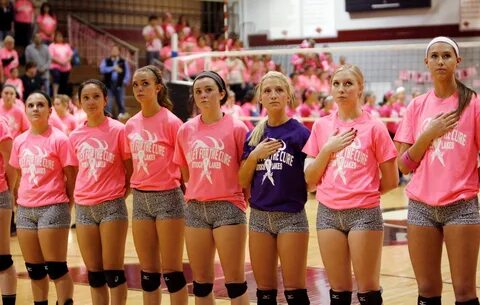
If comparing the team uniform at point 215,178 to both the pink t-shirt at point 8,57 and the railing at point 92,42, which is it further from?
the railing at point 92,42

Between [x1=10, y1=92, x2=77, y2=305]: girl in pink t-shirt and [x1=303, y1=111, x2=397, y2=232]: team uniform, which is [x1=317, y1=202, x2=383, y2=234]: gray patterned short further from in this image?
[x1=10, y1=92, x2=77, y2=305]: girl in pink t-shirt

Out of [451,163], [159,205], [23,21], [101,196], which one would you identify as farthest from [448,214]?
[23,21]

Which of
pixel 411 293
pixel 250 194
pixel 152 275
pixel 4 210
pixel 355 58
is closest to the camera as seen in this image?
pixel 250 194

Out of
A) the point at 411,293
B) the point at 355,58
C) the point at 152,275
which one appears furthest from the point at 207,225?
the point at 355,58

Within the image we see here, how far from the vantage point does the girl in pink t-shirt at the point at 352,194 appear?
4.92m

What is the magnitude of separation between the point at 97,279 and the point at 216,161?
4.26 feet

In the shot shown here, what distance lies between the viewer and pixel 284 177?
5.22 m

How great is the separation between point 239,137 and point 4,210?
198 centimetres

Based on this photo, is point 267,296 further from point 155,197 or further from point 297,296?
point 155,197

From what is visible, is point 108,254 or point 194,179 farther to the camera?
point 108,254

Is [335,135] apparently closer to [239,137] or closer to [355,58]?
[239,137]

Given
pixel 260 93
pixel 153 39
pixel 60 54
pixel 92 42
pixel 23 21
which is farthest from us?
pixel 92 42

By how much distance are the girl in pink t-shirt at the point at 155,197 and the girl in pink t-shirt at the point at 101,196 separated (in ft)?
0.42

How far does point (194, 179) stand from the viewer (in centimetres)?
556
